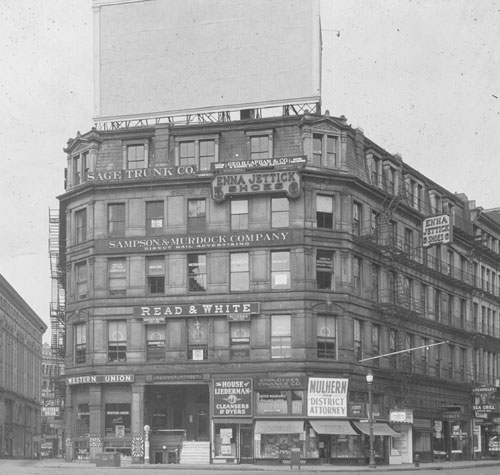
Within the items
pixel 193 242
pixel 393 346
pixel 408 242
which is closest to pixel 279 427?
pixel 193 242

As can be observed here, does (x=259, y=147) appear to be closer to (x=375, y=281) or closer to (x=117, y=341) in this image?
(x=375, y=281)

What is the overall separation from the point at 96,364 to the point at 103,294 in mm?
4310

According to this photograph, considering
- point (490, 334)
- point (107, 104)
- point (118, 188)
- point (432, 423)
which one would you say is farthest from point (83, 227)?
point (490, 334)

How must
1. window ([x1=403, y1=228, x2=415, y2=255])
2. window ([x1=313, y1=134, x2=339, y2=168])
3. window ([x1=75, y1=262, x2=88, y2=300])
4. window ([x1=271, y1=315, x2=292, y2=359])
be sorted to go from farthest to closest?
window ([x1=403, y1=228, x2=415, y2=255]), window ([x1=75, y1=262, x2=88, y2=300]), window ([x1=313, y1=134, x2=339, y2=168]), window ([x1=271, y1=315, x2=292, y2=359])

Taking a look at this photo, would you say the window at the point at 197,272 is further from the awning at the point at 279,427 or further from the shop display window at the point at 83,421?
the shop display window at the point at 83,421

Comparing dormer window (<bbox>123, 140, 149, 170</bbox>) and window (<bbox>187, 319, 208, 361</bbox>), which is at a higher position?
dormer window (<bbox>123, 140, 149, 170</bbox>)

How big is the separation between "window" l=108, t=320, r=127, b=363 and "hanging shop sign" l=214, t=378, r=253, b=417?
635cm

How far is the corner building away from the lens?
5838 cm

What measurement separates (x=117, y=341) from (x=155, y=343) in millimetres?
2399

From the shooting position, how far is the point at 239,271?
2357 inches

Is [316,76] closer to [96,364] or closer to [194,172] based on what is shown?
[194,172]

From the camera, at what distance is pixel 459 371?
79.5 m

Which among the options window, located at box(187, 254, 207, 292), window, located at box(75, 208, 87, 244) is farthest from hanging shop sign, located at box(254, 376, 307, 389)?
window, located at box(75, 208, 87, 244)

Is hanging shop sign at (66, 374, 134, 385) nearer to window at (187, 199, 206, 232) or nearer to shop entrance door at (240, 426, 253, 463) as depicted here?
shop entrance door at (240, 426, 253, 463)
